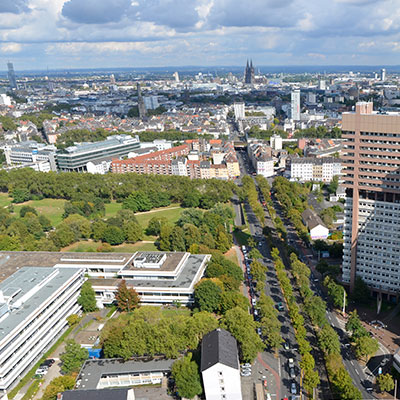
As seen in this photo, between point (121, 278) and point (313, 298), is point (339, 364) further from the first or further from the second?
point (121, 278)

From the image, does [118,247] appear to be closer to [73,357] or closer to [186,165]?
[73,357]

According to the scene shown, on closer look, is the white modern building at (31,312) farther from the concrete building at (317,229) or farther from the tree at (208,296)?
the concrete building at (317,229)

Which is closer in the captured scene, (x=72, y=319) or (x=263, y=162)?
(x=72, y=319)

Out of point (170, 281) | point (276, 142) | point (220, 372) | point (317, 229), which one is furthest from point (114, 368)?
point (276, 142)

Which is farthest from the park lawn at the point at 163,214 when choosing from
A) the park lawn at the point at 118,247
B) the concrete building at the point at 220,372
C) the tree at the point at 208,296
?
the concrete building at the point at 220,372

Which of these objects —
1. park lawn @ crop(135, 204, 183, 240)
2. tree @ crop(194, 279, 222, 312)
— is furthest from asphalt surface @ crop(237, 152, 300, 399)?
park lawn @ crop(135, 204, 183, 240)

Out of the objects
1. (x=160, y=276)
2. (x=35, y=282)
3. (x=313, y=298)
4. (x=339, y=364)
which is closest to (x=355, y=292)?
(x=313, y=298)
